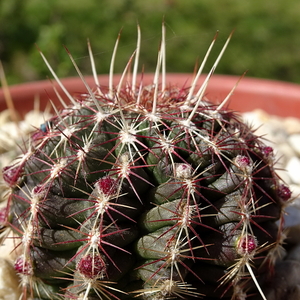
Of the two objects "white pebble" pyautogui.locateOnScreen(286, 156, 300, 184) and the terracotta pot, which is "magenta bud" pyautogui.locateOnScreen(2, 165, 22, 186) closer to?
"white pebble" pyautogui.locateOnScreen(286, 156, 300, 184)

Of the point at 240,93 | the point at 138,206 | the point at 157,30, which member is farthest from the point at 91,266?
the point at 157,30

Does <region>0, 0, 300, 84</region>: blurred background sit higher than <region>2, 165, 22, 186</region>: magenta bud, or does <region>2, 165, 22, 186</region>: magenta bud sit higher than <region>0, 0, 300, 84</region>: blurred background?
<region>2, 165, 22, 186</region>: magenta bud

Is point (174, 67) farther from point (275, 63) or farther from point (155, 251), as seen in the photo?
point (155, 251)

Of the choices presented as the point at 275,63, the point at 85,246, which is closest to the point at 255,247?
the point at 85,246

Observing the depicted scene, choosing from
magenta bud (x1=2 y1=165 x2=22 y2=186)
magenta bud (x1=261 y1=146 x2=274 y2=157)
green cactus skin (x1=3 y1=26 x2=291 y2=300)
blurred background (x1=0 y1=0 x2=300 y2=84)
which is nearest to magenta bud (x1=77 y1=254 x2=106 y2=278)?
green cactus skin (x1=3 y1=26 x2=291 y2=300)

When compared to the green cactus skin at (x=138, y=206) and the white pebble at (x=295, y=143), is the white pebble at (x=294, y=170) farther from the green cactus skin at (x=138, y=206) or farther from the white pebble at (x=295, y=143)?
the green cactus skin at (x=138, y=206)

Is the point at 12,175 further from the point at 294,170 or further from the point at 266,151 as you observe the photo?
the point at 294,170
